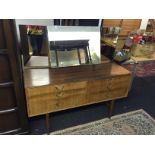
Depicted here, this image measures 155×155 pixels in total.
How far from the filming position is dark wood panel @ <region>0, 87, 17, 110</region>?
1345mm

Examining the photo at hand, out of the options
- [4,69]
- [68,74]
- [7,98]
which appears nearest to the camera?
[4,69]

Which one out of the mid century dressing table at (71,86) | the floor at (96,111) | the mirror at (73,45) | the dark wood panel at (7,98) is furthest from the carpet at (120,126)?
the mirror at (73,45)

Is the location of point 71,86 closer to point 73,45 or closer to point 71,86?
point 71,86

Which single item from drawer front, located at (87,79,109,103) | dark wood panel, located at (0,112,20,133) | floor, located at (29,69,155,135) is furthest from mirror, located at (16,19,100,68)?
floor, located at (29,69,155,135)

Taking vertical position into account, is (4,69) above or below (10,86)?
above

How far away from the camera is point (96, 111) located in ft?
6.91

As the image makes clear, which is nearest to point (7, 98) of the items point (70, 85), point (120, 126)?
point (70, 85)

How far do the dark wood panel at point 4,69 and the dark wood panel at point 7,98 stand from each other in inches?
3.3

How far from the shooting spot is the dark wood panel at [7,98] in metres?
1.34

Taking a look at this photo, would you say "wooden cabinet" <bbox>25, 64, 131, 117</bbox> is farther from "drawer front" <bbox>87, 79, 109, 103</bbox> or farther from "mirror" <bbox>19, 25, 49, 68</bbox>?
"mirror" <bbox>19, 25, 49, 68</bbox>

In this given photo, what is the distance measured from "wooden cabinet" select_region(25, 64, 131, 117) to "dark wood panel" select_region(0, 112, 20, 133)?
0.53ft

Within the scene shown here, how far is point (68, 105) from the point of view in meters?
1.59

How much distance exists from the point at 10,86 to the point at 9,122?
377 millimetres
